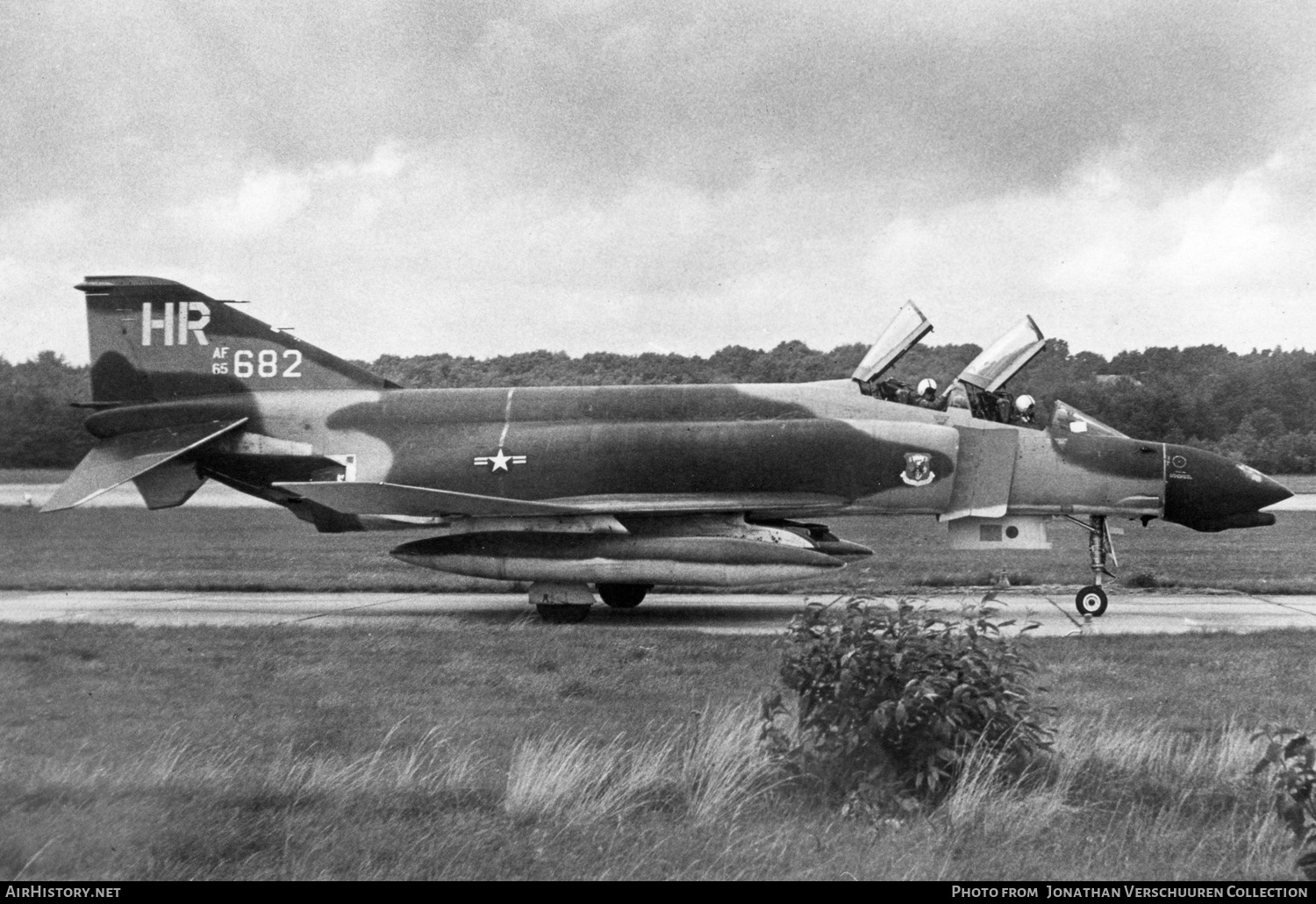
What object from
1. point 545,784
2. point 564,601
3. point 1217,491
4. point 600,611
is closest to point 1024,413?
point 1217,491

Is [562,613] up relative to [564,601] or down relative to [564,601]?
down

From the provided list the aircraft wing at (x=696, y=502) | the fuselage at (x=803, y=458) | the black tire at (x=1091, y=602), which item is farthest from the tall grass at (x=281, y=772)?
the black tire at (x=1091, y=602)

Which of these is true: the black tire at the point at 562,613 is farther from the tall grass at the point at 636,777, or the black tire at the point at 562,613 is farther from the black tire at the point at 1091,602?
the tall grass at the point at 636,777

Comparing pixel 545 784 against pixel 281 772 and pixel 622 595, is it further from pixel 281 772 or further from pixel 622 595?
pixel 622 595

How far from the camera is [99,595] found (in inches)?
622

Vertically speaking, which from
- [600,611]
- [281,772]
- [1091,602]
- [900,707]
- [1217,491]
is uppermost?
[1217,491]

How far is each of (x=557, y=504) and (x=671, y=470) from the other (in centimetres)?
146

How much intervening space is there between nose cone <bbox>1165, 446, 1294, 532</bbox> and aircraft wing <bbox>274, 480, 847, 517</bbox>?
4151 millimetres

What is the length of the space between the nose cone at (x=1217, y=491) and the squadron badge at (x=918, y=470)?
298 cm

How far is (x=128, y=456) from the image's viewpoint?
1445 centimetres

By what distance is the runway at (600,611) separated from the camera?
1237cm

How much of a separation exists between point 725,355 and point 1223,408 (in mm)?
12976

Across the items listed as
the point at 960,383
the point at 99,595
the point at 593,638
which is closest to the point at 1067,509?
the point at 960,383
